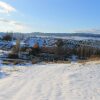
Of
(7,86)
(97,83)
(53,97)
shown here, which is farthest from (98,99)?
(7,86)

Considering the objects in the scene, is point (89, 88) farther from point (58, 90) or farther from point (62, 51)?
point (62, 51)

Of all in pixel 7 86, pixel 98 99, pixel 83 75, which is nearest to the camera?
pixel 98 99

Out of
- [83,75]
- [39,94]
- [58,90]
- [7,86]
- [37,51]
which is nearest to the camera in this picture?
[39,94]

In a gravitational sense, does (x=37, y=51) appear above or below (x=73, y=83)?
below

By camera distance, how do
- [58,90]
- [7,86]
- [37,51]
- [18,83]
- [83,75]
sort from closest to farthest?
1. [58,90]
2. [7,86]
3. [18,83]
4. [83,75]
5. [37,51]

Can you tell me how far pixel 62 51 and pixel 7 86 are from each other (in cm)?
6544

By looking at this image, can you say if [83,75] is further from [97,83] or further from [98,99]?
[98,99]

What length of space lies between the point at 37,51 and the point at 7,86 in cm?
5882

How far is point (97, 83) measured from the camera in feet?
36.0

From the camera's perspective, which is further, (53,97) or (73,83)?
(73,83)

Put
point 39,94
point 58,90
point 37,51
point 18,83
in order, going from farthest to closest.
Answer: point 37,51 → point 18,83 → point 58,90 → point 39,94

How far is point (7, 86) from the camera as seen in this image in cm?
1077

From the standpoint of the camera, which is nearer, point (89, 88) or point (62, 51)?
point (89, 88)

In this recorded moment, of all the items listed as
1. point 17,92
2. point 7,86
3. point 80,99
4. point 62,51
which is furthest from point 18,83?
point 62,51
